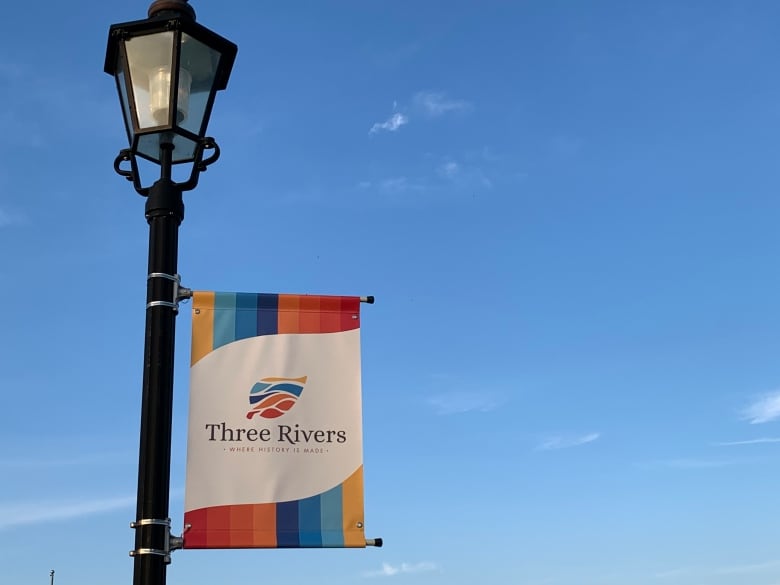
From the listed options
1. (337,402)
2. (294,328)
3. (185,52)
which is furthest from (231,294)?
(185,52)

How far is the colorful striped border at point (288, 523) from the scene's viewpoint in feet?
18.6

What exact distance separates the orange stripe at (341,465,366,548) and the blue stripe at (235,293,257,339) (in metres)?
1.07

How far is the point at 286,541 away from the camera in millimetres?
5805

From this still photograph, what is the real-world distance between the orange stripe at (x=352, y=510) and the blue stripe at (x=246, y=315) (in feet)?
3.52

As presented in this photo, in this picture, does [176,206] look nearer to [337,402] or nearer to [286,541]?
[337,402]

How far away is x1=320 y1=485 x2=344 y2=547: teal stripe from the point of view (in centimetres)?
594

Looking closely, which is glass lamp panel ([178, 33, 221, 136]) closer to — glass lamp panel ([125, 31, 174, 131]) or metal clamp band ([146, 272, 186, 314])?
glass lamp panel ([125, 31, 174, 131])

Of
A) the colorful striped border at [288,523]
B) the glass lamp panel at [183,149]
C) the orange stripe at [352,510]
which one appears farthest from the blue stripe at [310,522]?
the glass lamp panel at [183,149]

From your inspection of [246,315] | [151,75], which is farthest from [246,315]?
[151,75]

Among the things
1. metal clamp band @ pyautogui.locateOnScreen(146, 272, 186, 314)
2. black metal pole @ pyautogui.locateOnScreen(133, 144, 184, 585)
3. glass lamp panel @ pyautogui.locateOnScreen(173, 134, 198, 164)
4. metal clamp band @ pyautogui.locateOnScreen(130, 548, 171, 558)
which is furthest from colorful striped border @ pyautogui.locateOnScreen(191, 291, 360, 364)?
metal clamp band @ pyautogui.locateOnScreen(130, 548, 171, 558)

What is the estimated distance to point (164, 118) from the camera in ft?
18.1

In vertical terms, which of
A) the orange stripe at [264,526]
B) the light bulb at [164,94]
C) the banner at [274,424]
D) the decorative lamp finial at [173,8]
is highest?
the decorative lamp finial at [173,8]

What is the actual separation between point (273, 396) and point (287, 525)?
2.48 feet

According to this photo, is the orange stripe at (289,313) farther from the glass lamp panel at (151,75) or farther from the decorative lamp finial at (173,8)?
the decorative lamp finial at (173,8)
